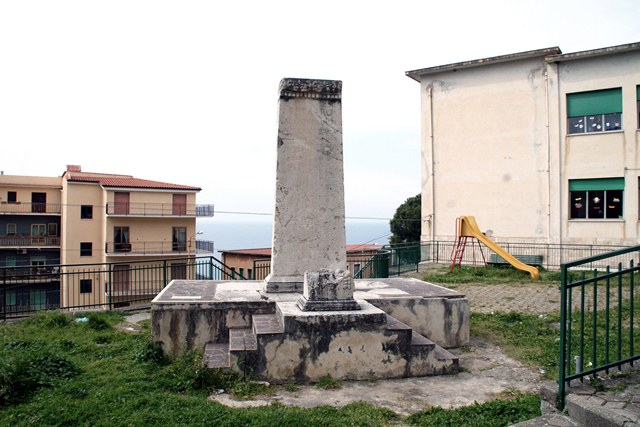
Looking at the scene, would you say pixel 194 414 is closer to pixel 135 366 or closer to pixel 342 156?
pixel 135 366

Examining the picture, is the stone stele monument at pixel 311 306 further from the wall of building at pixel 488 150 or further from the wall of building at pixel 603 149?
the wall of building at pixel 488 150

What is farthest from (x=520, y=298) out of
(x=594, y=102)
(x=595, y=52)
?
(x=595, y=52)

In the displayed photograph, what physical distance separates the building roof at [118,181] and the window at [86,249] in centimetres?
514

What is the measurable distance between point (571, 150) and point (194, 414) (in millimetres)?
21584

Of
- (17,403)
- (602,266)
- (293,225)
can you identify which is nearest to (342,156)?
(293,225)

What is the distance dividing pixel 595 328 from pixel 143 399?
443 cm

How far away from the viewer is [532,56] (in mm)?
23219

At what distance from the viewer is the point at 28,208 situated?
138 ft

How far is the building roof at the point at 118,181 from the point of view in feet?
131

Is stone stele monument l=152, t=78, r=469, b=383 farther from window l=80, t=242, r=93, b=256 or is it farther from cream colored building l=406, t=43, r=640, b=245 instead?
window l=80, t=242, r=93, b=256

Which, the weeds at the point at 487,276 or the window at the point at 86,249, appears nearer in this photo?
the weeds at the point at 487,276

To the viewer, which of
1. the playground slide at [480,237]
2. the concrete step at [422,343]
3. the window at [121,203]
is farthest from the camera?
the window at [121,203]

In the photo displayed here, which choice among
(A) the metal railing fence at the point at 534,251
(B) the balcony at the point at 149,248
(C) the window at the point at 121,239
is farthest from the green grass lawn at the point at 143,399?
(C) the window at the point at 121,239

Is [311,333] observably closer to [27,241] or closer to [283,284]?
[283,284]
